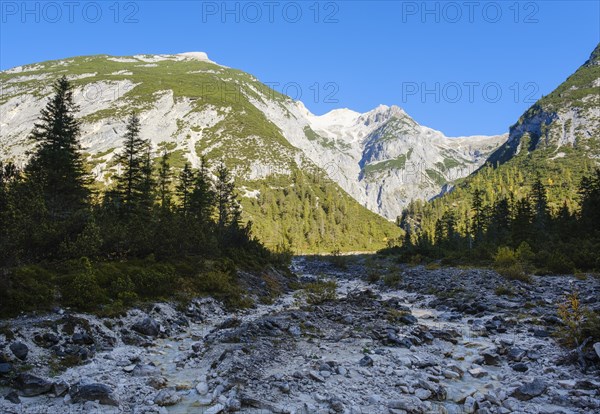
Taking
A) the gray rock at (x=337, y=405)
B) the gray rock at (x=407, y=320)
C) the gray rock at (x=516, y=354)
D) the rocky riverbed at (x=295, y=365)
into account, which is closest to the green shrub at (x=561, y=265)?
the rocky riverbed at (x=295, y=365)

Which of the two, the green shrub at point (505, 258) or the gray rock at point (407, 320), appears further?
the green shrub at point (505, 258)

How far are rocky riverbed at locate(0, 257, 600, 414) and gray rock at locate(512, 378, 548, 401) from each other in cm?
3

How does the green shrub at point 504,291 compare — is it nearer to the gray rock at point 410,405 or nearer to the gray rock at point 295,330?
the gray rock at point 295,330

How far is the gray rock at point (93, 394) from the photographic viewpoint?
24.6 ft

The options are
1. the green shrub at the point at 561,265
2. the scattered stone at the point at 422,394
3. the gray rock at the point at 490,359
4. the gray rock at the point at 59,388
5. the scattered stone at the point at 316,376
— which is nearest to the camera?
the gray rock at the point at 59,388

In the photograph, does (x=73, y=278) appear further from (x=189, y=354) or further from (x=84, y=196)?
(x=84, y=196)

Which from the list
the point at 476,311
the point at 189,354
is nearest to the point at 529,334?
the point at 476,311

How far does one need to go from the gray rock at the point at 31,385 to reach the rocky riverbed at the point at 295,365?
0.08 feet

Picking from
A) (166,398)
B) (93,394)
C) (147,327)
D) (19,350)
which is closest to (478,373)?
(166,398)

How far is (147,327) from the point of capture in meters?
13.5

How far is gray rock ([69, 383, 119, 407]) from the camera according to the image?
749cm

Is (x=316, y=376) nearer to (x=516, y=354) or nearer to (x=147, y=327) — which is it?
(x=516, y=354)

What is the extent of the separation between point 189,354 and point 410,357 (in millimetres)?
7022

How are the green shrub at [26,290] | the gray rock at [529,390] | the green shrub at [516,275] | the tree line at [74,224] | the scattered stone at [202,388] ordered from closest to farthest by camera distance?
1. the gray rock at [529,390]
2. the scattered stone at [202,388]
3. the green shrub at [26,290]
4. the tree line at [74,224]
5. the green shrub at [516,275]
